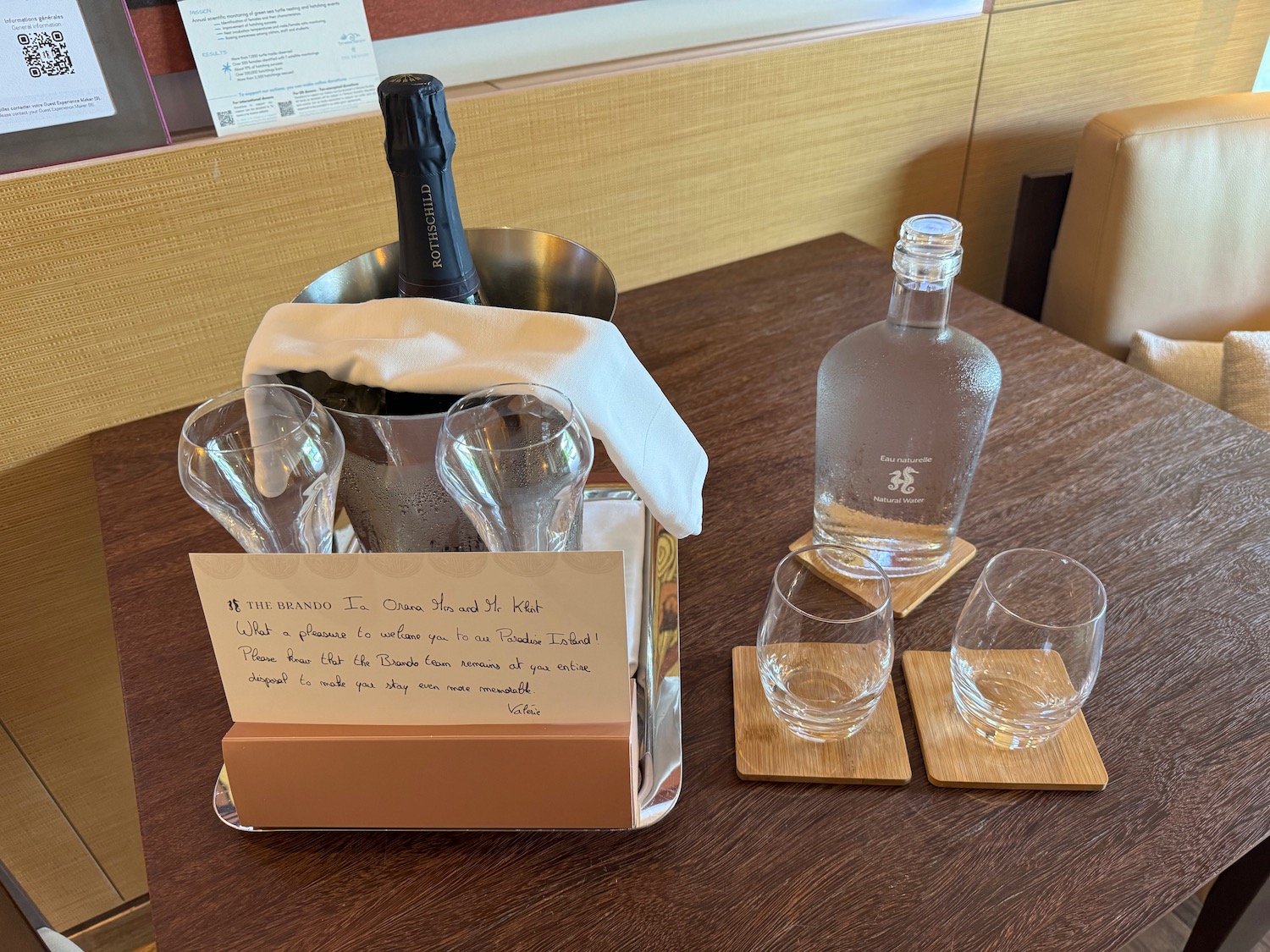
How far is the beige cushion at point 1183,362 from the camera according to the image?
1142 millimetres

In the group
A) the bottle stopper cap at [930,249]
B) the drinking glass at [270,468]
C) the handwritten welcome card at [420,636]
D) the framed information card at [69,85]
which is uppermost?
the framed information card at [69,85]

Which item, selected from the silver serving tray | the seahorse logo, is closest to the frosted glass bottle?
the seahorse logo

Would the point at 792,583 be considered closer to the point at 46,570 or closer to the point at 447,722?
the point at 447,722

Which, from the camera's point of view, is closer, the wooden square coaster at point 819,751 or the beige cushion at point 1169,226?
the wooden square coaster at point 819,751

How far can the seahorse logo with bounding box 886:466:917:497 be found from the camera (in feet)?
1.85

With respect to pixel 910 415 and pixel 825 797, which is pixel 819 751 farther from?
pixel 910 415

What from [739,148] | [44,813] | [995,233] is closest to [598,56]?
[739,148]

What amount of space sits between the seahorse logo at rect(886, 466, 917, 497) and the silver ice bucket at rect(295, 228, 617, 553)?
21 centimetres

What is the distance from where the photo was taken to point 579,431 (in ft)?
1.41

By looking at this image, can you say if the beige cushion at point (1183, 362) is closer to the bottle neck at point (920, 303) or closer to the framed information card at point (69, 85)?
the bottle neck at point (920, 303)

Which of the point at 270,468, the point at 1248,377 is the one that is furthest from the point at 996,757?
the point at 1248,377

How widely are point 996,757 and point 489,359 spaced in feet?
1.08

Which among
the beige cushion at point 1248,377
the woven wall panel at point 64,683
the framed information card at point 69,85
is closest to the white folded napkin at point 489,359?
the framed information card at point 69,85

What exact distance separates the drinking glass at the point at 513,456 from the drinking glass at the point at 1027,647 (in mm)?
235
